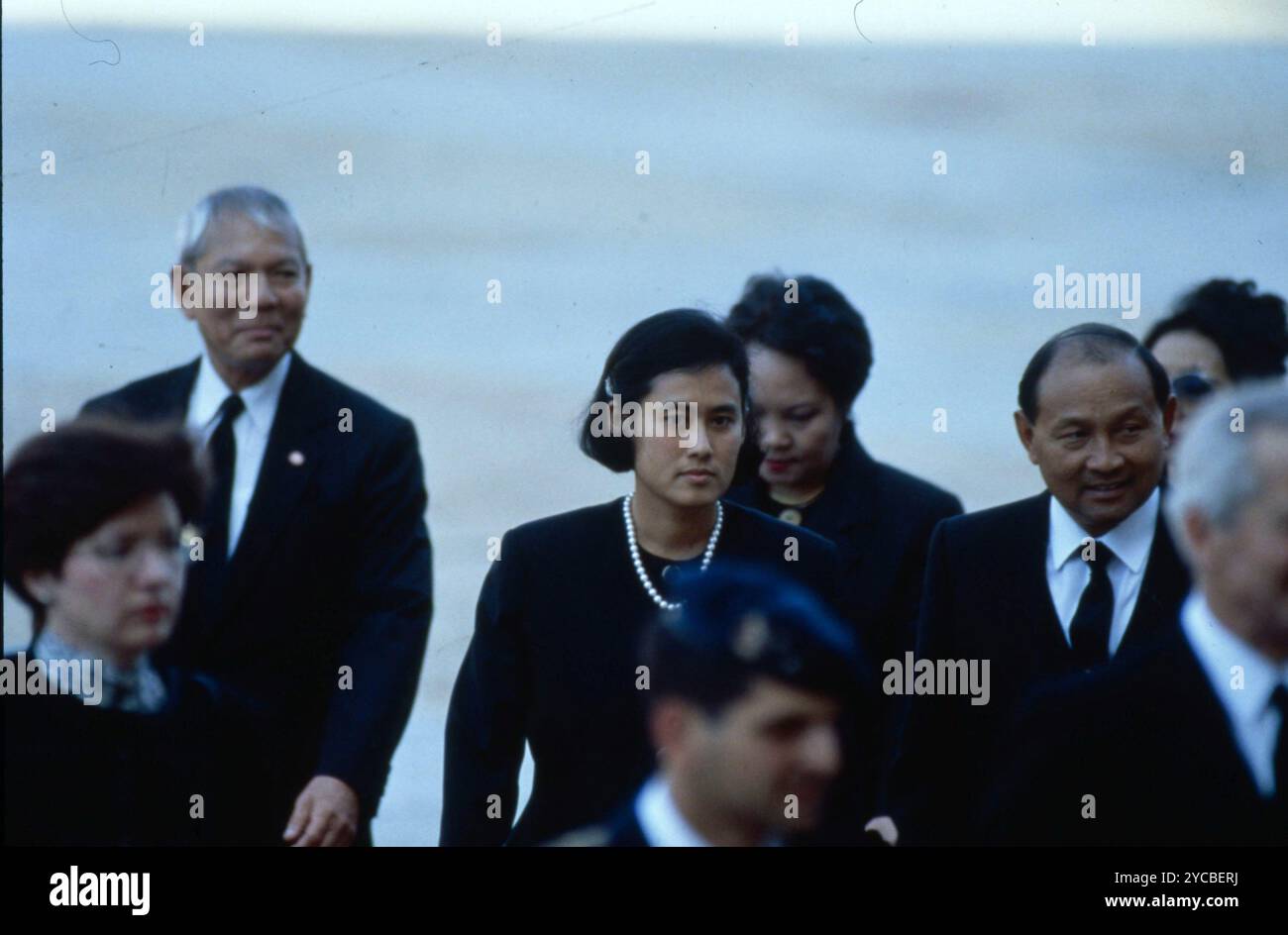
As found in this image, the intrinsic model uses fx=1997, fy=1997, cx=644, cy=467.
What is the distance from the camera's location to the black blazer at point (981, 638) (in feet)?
12.6

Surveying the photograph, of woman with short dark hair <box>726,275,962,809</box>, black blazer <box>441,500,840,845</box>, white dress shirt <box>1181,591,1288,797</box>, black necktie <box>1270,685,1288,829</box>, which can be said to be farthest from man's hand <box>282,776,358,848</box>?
black necktie <box>1270,685,1288,829</box>

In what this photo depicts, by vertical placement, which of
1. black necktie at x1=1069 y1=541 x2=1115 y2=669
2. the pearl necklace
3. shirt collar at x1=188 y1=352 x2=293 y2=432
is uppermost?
shirt collar at x1=188 y1=352 x2=293 y2=432

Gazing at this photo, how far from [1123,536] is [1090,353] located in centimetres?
36

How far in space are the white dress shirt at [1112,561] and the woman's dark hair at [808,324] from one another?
48 centimetres

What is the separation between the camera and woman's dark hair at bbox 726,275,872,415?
13.0ft

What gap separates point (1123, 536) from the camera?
3.86 metres

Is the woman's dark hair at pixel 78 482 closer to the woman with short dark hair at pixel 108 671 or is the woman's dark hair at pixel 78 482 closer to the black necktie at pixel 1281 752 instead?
the woman with short dark hair at pixel 108 671

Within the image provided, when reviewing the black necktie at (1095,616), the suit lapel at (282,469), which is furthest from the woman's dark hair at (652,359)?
the black necktie at (1095,616)

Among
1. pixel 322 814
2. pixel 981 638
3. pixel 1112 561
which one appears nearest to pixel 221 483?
pixel 322 814

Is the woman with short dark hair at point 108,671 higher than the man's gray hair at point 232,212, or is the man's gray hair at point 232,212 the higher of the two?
the man's gray hair at point 232,212

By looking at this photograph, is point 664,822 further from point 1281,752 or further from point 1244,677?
point 1281,752

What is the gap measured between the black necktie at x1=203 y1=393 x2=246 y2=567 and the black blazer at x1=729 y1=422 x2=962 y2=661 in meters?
1.03

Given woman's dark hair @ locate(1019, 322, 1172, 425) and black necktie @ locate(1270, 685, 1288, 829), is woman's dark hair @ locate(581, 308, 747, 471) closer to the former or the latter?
woman's dark hair @ locate(1019, 322, 1172, 425)
